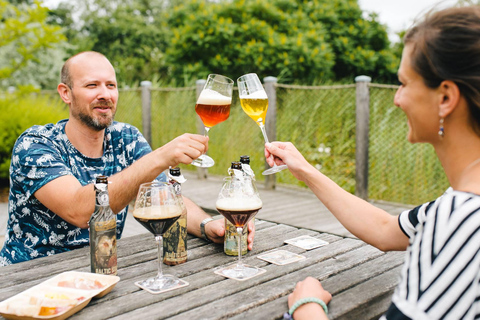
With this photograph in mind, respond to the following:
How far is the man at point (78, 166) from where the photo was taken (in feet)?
6.47

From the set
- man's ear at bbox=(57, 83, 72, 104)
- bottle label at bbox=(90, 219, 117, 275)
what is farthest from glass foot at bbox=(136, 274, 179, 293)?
man's ear at bbox=(57, 83, 72, 104)

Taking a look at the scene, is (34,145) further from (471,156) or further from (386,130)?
(386,130)

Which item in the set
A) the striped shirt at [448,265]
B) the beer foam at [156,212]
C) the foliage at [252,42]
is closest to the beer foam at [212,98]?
the beer foam at [156,212]

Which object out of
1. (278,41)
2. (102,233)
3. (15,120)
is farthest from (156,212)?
(278,41)

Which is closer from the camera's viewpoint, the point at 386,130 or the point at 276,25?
the point at 386,130

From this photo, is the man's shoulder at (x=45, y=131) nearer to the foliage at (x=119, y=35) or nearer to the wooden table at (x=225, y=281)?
the wooden table at (x=225, y=281)

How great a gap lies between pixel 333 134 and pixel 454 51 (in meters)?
5.06

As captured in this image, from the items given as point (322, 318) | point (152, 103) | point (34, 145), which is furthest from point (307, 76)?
point (322, 318)

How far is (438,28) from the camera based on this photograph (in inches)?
47.9

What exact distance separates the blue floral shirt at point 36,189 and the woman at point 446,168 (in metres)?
1.29

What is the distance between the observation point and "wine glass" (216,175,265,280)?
1.62 m

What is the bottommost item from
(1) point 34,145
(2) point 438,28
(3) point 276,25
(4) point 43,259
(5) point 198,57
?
(4) point 43,259

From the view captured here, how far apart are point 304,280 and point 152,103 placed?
7191 mm

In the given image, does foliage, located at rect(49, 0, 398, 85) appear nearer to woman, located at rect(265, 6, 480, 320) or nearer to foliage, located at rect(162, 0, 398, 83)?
foliage, located at rect(162, 0, 398, 83)
